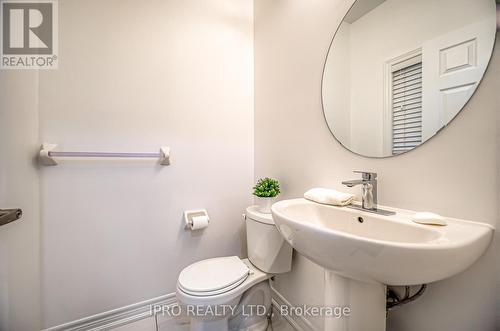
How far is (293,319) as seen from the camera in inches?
48.8

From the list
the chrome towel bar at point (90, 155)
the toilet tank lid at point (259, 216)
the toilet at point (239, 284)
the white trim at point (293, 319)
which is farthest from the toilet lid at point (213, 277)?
the chrome towel bar at point (90, 155)

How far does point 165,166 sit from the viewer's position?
1.37 meters

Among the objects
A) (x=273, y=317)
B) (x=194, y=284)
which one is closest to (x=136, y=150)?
(x=194, y=284)

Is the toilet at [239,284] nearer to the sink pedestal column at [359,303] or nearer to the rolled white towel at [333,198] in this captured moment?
the rolled white towel at [333,198]

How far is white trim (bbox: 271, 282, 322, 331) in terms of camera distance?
1130 millimetres

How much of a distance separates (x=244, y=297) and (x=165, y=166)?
96 cm

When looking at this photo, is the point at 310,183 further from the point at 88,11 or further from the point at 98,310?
the point at 88,11

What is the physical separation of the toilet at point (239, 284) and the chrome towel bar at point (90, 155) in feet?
2.18

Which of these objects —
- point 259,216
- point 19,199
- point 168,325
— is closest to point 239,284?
point 259,216

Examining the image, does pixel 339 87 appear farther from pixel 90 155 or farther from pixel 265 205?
pixel 90 155

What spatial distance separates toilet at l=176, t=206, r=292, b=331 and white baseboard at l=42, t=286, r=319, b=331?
0.57 feet

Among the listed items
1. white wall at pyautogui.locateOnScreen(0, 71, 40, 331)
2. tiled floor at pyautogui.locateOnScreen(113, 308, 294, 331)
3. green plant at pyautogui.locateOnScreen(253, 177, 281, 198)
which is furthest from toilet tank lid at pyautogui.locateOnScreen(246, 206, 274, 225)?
white wall at pyautogui.locateOnScreen(0, 71, 40, 331)

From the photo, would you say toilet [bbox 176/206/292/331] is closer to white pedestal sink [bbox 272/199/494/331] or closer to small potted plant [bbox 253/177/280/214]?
small potted plant [bbox 253/177/280/214]

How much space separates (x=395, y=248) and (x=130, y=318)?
158 cm
